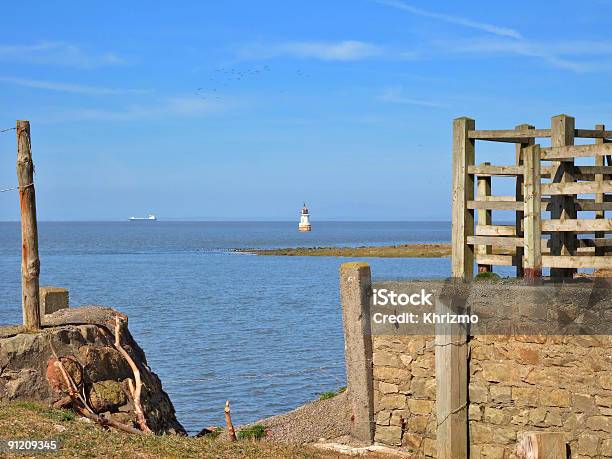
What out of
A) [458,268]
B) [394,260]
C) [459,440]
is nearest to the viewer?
[459,440]

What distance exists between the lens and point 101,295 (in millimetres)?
47750

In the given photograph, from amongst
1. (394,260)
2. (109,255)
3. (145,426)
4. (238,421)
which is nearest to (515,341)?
(145,426)

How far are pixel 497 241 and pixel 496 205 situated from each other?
1.62 ft

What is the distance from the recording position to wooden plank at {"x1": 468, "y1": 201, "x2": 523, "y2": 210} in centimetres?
1124

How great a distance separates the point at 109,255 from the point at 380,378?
287ft

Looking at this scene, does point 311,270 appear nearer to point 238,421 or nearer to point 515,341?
point 238,421

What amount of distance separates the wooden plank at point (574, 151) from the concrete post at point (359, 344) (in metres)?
2.88

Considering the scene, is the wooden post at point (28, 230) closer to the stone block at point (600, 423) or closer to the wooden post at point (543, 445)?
the wooden post at point (543, 445)

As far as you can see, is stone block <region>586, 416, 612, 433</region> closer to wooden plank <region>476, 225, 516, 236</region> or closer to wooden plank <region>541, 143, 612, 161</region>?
wooden plank <region>476, 225, 516, 236</region>

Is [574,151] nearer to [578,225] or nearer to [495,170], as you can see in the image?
[578,225]

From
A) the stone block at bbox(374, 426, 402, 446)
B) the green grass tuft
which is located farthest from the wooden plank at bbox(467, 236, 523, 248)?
the green grass tuft

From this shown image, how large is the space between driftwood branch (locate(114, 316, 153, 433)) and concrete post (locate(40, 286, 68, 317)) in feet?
5.22

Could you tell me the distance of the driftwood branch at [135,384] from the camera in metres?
13.0

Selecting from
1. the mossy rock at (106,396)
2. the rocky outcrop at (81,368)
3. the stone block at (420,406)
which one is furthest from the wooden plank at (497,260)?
the mossy rock at (106,396)
